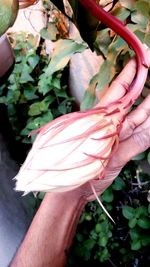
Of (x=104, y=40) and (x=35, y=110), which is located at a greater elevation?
(x=104, y=40)

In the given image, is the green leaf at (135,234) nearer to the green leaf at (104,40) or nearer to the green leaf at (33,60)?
the green leaf at (104,40)

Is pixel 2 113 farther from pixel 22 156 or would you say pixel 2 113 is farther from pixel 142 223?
pixel 142 223

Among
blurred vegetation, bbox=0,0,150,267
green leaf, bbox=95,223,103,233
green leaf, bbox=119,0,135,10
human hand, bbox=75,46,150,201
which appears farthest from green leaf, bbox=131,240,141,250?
green leaf, bbox=119,0,135,10

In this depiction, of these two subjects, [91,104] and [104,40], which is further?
[91,104]

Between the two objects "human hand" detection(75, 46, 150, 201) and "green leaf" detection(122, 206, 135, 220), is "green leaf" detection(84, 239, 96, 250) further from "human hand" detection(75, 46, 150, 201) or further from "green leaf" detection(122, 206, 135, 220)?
"human hand" detection(75, 46, 150, 201)

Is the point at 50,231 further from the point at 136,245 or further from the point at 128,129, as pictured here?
the point at 136,245

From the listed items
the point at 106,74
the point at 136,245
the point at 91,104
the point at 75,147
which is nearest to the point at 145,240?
the point at 136,245
